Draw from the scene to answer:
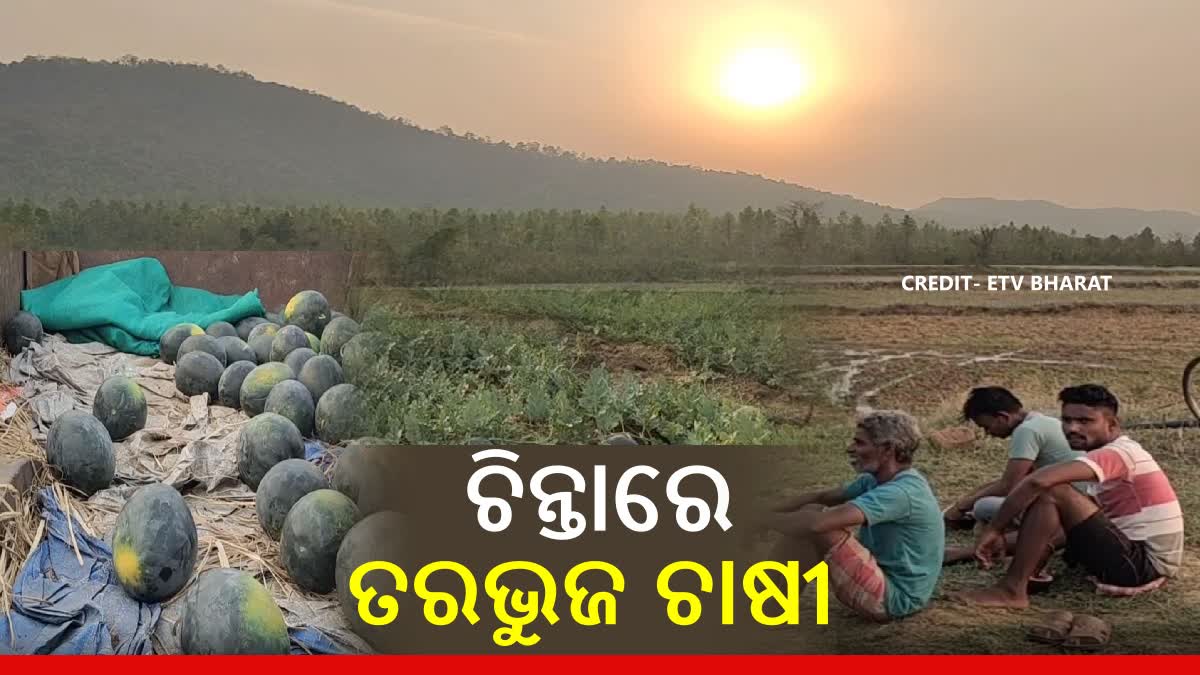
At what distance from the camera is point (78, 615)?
2.91m

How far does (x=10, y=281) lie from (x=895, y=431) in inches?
204

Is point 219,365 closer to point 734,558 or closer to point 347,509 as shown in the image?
point 347,509

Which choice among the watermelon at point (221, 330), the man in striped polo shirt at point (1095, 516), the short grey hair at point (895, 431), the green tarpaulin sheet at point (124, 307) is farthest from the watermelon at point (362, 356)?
the man in striped polo shirt at point (1095, 516)

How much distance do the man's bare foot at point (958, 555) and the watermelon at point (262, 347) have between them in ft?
11.5

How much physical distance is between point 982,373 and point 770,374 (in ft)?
4.73

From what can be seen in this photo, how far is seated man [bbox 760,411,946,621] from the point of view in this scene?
311 centimetres

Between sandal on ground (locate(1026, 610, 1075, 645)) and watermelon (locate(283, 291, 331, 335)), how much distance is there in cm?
401

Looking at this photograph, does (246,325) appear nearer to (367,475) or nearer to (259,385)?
(259,385)

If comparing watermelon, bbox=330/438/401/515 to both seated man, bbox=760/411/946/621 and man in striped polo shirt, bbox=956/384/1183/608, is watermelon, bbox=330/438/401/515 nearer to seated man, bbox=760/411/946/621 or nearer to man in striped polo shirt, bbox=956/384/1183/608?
seated man, bbox=760/411/946/621

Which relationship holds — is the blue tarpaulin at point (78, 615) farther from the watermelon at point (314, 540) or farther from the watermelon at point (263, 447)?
the watermelon at point (263, 447)

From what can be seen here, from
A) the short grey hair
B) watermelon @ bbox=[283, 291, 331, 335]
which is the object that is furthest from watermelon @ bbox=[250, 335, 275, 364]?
the short grey hair

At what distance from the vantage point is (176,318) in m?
5.93

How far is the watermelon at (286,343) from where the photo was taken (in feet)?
16.6

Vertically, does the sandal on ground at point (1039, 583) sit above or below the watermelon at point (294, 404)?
below
